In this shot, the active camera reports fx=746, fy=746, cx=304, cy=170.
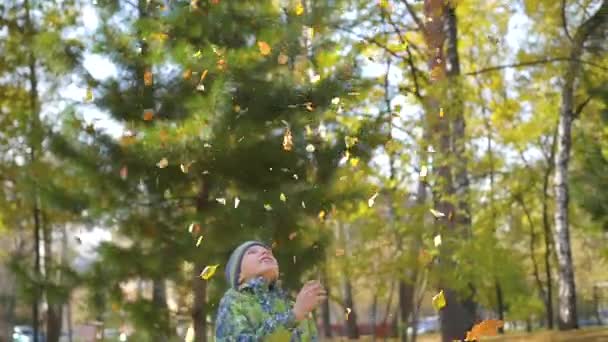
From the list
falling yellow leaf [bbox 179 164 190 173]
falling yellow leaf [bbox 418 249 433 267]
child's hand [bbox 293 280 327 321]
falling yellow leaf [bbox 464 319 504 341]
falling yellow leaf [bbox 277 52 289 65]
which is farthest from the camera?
falling yellow leaf [bbox 418 249 433 267]

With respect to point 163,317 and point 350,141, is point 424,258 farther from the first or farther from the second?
point 163,317

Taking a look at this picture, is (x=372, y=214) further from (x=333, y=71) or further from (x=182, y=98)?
(x=182, y=98)

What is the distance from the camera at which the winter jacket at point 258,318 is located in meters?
3.06

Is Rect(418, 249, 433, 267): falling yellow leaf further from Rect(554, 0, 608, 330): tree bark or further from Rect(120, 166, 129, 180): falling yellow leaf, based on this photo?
Rect(120, 166, 129, 180): falling yellow leaf

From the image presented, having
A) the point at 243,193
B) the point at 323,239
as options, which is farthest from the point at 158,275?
the point at 323,239

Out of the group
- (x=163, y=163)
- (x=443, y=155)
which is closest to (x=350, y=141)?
(x=163, y=163)

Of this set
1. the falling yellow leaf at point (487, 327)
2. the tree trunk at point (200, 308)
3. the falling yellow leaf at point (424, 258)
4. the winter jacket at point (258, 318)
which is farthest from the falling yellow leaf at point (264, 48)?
the falling yellow leaf at point (424, 258)

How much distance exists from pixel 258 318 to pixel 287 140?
359 centimetres

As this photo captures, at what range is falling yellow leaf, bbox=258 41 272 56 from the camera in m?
7.03

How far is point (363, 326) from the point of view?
3083 cm

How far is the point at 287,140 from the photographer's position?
6.59 m

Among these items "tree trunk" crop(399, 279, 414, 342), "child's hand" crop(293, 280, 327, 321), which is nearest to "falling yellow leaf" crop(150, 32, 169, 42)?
"child's hand" crop(293, 280, 327, 321)

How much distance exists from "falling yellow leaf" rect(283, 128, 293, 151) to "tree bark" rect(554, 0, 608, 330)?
280 inches

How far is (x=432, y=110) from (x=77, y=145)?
605 cm
